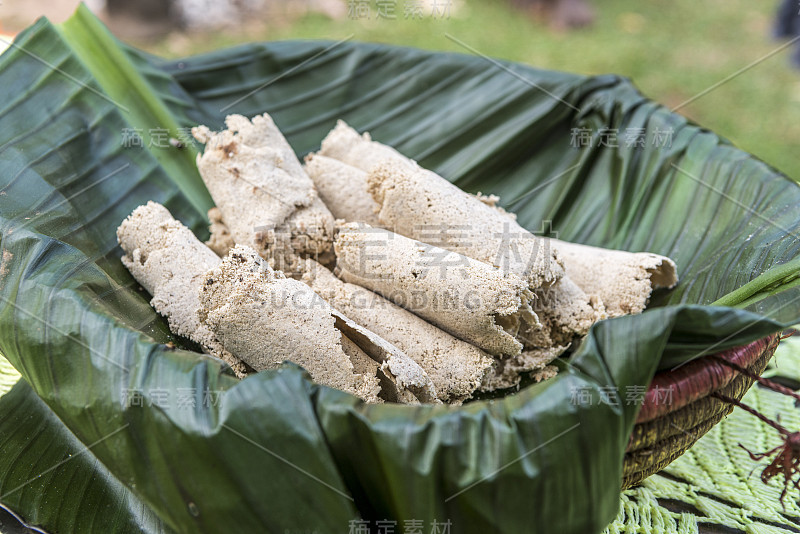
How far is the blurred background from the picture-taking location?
19.4 ft

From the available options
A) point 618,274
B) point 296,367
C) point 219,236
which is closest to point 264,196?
point 219,236

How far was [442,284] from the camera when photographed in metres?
1.76

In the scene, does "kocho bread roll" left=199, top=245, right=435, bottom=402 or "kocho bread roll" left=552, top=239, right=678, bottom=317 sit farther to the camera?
"kocho bread roll" left=552, top=239, right=678, bottom=317

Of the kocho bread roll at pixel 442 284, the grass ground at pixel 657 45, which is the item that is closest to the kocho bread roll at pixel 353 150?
the kocho bread roll at pixel 442 284

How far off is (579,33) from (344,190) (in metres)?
5.48

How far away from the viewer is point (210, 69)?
2.99m

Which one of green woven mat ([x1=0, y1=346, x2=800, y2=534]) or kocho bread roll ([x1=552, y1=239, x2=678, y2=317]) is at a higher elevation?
kocho bread roll ([x1=552, y1=239, x2=678, y2=317])

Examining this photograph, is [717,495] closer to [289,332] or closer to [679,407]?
[679,407]

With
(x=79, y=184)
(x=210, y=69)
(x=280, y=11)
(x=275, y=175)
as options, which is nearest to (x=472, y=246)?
(x=275, y=175)

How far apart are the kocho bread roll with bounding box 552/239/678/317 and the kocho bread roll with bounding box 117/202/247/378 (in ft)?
3.48

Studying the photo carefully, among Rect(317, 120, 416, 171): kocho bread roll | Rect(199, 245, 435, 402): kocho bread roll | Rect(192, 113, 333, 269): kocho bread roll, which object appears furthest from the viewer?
Rect(317, 120, 416, 171): kocho bread roll

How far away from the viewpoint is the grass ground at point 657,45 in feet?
18.9

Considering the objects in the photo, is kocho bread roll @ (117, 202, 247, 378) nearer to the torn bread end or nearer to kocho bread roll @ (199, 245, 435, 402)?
kocho bread roll @ (199, 245, 435, 402)

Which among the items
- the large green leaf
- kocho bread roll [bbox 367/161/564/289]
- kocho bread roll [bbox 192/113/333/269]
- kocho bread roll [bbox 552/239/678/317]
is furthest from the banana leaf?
kocho bread roll [bbox 367/161/564/289]
